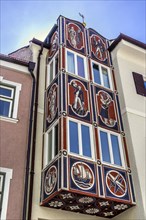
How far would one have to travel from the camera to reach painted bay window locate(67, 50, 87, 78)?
12.0 meters

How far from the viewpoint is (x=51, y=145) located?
10.2 metres

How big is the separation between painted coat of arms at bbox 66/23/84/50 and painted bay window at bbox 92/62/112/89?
1.11 meters

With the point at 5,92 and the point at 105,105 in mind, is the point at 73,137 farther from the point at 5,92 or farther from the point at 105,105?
the point at 5,92

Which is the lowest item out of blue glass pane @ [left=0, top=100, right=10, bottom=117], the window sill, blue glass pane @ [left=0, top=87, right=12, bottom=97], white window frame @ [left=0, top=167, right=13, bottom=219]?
white window frame @ [left=0, top=167, right=13, bottom=219]

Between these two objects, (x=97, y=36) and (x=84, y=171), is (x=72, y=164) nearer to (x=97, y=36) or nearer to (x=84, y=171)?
(x=84, y=171)

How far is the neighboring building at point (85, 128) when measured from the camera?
29.9ft

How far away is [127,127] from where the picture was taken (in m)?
11.4

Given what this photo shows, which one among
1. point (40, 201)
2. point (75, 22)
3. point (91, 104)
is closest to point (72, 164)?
point (40, 201)

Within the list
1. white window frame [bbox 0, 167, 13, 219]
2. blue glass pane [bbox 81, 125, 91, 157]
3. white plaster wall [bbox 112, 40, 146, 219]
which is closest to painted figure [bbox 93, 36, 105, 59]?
white plaster wall [bbox 112, 40, 146, 219]

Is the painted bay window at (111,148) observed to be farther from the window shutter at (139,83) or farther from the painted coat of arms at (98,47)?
the painted coat of arms at (98,47)

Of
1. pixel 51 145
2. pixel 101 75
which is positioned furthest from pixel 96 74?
pixel 51 145

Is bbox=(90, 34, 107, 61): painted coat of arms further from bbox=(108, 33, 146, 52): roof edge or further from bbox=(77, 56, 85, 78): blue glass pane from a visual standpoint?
bbox=(77, 56, 85, 78): blue glass pane

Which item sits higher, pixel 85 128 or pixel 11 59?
pixel 11 59

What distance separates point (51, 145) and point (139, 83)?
550 centimetres
